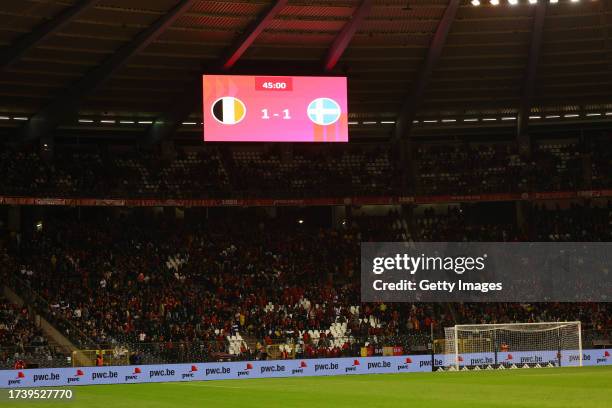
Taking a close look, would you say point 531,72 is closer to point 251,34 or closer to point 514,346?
point 251,34

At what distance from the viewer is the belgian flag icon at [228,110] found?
4297 centimetres

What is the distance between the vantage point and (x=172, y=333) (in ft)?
133

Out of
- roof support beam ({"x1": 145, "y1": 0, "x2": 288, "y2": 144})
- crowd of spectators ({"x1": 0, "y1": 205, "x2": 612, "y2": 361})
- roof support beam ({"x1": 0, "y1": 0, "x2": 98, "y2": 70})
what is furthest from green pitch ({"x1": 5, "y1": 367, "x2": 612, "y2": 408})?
roof support beam ({"x1": 145, "y1": 0, "x2": 288, "y2": 144})

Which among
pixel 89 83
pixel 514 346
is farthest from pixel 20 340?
pixel 514 346

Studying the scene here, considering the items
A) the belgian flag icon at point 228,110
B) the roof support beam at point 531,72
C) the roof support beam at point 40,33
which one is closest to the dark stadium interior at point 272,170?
the roof support beam at point 40,33

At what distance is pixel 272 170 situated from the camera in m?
53.6

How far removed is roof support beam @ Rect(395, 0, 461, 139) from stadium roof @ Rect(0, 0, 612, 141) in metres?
0.08

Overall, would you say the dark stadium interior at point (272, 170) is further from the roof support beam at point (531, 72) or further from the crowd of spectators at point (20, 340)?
the roof support beam at point (531, 72)

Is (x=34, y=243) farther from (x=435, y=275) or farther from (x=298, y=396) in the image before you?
(x=298, y=396)

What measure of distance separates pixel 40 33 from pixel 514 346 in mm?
22847

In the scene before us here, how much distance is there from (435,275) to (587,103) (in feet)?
47.7

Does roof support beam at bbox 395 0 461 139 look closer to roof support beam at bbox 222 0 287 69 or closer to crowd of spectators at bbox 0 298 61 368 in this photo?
roof support beam at bbox 222 0 287 69

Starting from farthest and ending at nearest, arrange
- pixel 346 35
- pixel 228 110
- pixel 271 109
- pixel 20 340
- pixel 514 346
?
1. pixel 271 109
2. pixel 228 110
3. pixel 346 35
4. pixel 514 346
5. pixel 20 340

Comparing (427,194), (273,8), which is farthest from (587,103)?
(273,8)
